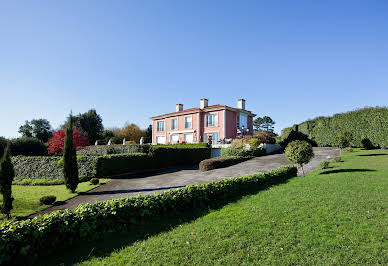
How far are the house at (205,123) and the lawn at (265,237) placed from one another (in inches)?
959

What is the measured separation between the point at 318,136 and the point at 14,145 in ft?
133

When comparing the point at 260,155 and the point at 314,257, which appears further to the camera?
the point at 260,155

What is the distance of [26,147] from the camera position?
29.8m

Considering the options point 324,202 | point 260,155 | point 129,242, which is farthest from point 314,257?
point 260,155

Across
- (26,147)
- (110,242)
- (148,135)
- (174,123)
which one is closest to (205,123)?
(174,123)

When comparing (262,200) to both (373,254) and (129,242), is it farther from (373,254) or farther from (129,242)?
(129,242)

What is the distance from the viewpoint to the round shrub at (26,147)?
28.8 m

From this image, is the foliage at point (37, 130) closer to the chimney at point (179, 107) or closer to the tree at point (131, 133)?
the tree at point (131, 133)

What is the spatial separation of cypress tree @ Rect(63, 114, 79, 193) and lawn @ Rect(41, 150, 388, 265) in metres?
9.97

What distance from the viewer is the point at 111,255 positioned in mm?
4723

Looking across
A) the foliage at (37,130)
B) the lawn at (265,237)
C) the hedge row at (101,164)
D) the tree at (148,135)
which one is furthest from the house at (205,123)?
the foliage at (37,130)

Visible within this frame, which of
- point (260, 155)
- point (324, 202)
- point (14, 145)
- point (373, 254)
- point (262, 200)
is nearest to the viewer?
point (373, 254)

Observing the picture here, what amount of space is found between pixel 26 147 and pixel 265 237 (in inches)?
1380

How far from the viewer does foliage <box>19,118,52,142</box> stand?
50.7 meters
